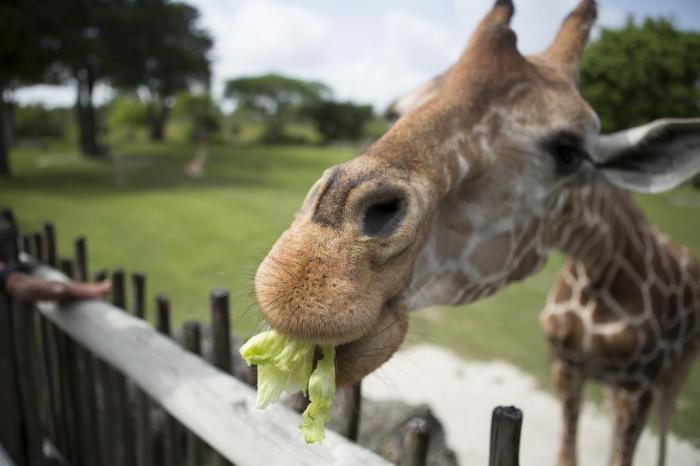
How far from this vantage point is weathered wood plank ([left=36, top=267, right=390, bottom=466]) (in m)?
1.53

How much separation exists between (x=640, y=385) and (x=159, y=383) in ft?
9.17

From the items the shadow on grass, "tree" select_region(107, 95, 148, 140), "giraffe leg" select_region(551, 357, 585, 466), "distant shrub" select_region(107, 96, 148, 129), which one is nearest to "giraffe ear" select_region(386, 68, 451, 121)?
"giraffe leg" select_region(551, 357, 585, 466)

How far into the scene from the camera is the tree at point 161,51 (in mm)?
21906

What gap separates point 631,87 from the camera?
15055 mm

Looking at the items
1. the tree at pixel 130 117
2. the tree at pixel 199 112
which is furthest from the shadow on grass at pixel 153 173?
the tree at pixel 130 117

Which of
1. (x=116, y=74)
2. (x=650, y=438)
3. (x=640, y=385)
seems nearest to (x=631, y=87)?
(x=650, y=438)

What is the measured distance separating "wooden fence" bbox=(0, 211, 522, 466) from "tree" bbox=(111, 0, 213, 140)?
2179 cm

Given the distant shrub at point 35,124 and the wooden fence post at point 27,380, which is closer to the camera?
the wooden fence post at point 27,380

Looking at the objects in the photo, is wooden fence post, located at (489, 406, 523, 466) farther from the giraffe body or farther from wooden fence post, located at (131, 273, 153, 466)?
wooden fence post, located at (131, 273, 153, 466)

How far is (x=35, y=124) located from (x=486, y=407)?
153 ft

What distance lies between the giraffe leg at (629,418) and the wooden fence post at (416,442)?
2122 millimetres

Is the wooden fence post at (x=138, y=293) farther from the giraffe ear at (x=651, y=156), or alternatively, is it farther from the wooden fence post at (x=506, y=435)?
the giraffe ear at (x=651, y=156)

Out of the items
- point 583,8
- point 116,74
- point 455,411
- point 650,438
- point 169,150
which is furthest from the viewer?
point 169,150

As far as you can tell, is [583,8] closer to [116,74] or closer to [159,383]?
[159,383]
